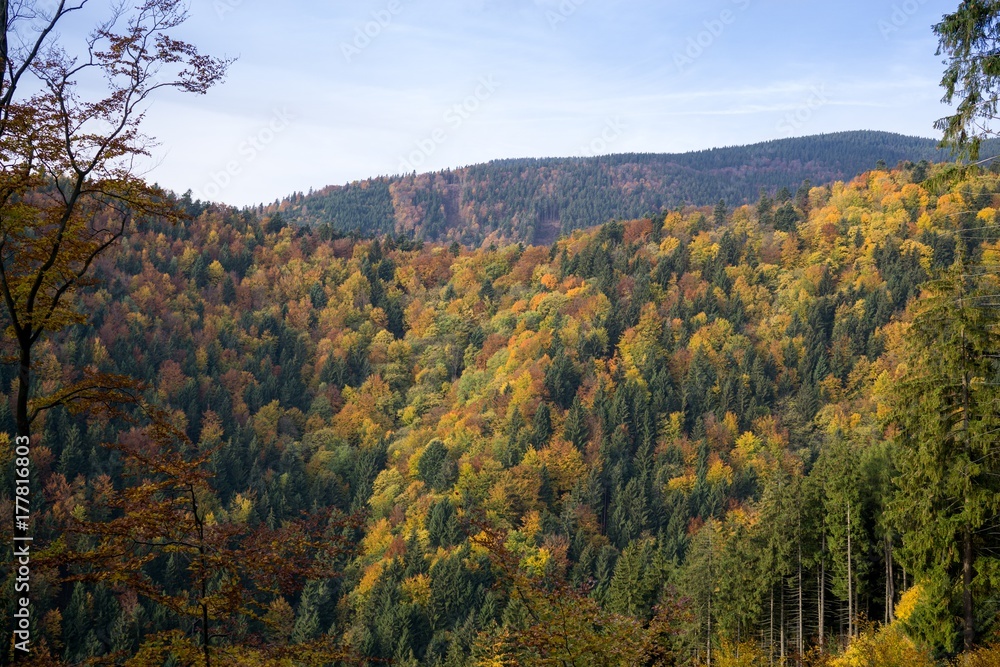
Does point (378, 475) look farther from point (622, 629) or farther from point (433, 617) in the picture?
point (622, 629)

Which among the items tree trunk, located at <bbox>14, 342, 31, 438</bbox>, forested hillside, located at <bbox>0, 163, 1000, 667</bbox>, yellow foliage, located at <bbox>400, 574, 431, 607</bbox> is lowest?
yellow foliage, located at <bbox>400, 574, 431, 607</bbox>

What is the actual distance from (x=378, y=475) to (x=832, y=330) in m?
72.3

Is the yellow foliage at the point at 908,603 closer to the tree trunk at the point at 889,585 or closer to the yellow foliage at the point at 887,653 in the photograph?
the yellow foliage at the point at 887,653

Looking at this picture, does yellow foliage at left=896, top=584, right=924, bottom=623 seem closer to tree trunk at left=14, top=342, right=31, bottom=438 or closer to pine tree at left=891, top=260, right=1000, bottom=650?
pine tree at left=891, top=260, right=1000, bottom=650

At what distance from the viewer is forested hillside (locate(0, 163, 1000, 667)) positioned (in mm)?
38531

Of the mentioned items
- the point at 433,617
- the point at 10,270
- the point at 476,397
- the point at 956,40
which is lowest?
the point at 433,617

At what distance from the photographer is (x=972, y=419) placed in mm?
19938

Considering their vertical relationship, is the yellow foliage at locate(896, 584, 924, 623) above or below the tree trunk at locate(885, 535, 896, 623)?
above

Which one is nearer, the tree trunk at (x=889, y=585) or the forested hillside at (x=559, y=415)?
the tree trunk at (x=889, y=585)

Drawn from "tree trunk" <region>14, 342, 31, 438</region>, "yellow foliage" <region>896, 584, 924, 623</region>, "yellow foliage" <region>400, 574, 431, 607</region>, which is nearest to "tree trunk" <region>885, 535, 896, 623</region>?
"yellow foliage" <region>896, 584, 924, 623</region>

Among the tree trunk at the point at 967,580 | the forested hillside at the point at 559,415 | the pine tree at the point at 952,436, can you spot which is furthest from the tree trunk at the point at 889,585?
the tree trunk at the point at 967,580

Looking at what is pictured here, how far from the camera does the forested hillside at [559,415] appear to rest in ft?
126

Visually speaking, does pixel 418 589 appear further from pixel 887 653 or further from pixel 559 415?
pixel 887 653

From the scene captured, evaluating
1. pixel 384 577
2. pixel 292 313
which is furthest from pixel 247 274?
pixel 384 577
